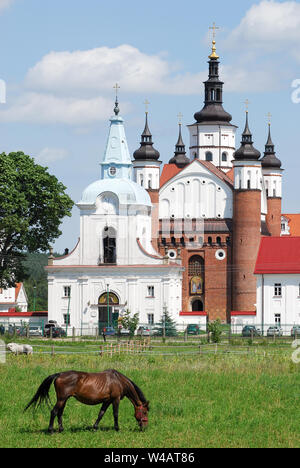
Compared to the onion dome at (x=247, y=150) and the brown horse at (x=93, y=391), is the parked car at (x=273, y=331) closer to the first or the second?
the onion dome at (x=247, y=150)

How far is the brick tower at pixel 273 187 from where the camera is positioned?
295ft

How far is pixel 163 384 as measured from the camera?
27250 millimetres

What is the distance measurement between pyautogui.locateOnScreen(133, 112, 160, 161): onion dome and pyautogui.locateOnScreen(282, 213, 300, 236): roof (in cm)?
3030

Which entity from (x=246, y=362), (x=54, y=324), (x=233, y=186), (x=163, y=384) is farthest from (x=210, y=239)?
(x=163, y=384)

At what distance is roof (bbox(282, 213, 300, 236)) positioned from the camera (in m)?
114

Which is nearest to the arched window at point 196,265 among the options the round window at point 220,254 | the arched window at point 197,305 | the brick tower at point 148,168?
the round window at point 220,254

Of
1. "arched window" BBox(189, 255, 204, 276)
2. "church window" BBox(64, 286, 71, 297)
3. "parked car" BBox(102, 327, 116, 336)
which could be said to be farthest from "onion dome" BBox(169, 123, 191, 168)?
"parked car" BBox(102, 327, 116, 336)

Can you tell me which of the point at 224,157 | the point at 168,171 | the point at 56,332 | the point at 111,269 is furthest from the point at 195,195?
the point at 56,332

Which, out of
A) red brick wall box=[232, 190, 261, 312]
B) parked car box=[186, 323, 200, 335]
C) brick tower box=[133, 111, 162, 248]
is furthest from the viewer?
brick tower box=[133, 111, 162, 248]

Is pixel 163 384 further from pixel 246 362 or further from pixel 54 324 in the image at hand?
pixel 54 324

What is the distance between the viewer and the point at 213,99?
92875 millimetres

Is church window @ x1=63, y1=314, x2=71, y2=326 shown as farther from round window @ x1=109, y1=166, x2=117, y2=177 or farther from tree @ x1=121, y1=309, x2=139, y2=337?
round window @ x1=109, y1=166, x2=117, y2=177

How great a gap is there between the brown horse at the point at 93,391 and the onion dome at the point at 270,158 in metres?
73.0
